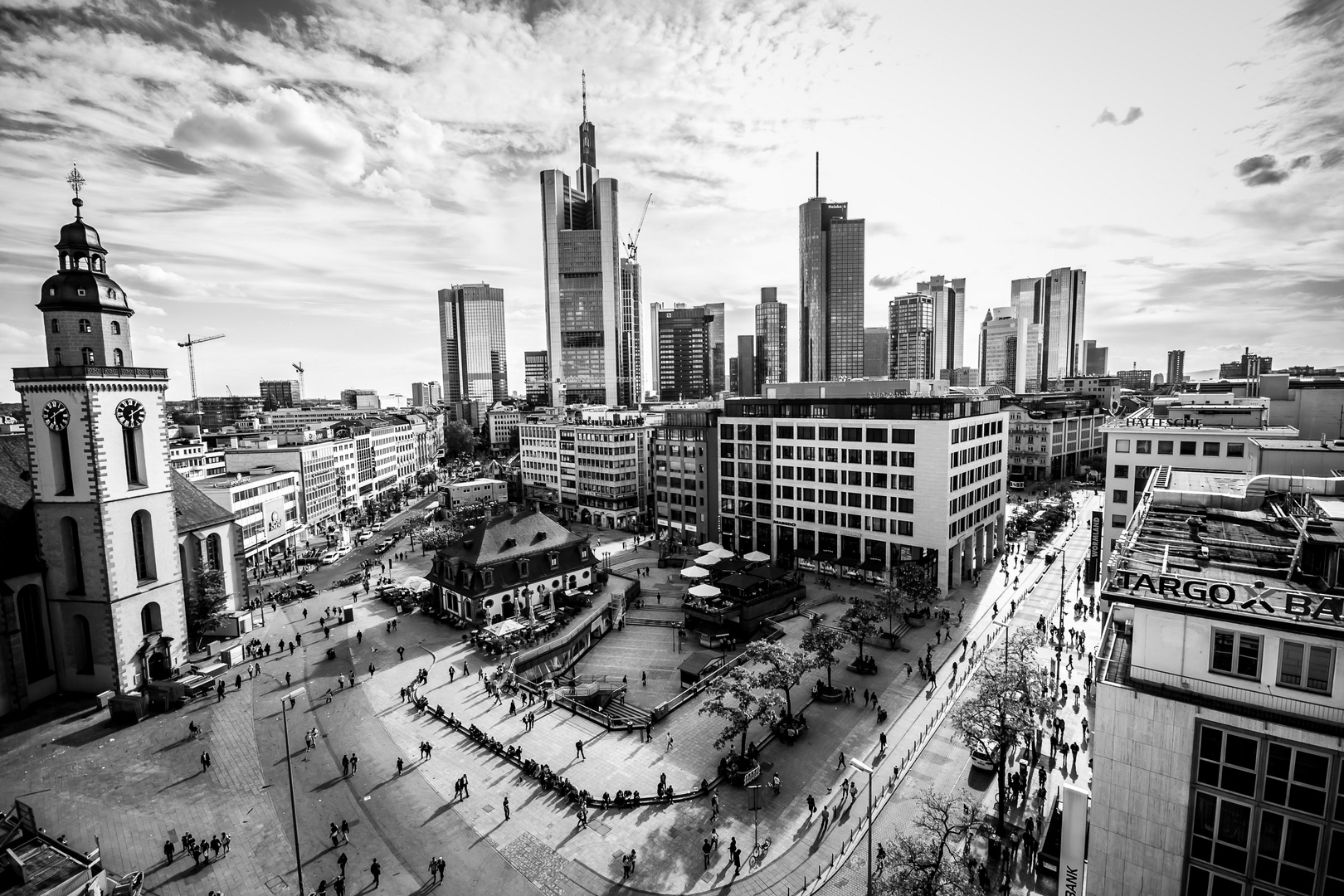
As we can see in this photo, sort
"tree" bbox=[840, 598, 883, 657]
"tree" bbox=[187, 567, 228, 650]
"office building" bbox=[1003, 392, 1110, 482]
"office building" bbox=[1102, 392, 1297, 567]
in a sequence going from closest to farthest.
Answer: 1. "tree" bbox=[840, 598, 883, 657]
2. "tree" bbox=[187, 567, 228, 650]
3. "office building" bbox=[1102, 392, 1297, 567]
4. "office building" bbox=[1003, 392, 1110, 482]

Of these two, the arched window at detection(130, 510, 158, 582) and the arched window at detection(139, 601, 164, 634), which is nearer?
the arched window at detection(139, 601, 164, 634)

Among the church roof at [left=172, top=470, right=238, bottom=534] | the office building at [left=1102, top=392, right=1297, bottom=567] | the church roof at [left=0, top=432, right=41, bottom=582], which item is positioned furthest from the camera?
the office building at [left=1102, top=392, right=1297, bottom=567]

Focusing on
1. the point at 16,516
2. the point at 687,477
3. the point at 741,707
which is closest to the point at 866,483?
the point at 687,477

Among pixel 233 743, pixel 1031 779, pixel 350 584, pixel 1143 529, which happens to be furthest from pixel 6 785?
pixel 1143 529

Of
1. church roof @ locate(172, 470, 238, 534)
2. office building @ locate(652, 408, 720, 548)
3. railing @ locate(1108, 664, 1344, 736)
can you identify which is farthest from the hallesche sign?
church roof @ locate(172, 470, 238, 534)

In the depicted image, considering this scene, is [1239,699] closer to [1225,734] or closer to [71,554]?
[1225,734]

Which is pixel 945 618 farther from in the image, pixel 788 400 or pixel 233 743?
pixel 233 743

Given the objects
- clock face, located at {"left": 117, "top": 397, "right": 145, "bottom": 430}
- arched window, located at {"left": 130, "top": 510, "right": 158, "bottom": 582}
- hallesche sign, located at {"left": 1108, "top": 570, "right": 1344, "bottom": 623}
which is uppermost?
clock face, located at {"left": 117, "top": 397, "right": 145, "bottom": 430}

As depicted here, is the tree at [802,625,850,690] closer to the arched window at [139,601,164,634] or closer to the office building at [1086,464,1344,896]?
the office building at [1086,464,1344,896]
